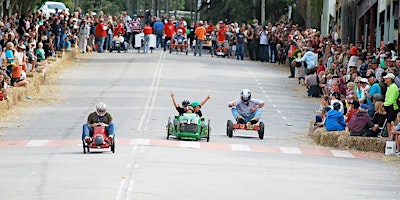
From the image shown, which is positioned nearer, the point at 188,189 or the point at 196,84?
the point at 188,189

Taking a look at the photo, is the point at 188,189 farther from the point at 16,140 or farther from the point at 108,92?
the point at 108,92

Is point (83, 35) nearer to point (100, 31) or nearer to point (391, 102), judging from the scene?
point (100, 31)

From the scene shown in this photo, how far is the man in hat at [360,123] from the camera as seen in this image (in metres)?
29.3

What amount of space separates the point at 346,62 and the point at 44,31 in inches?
662

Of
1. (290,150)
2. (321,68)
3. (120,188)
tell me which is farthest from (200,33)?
(120,188)

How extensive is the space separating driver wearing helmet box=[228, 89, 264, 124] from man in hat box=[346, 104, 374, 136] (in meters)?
2.73

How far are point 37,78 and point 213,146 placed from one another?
56.9 ft

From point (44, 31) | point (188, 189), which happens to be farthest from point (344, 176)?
point (44, 31)

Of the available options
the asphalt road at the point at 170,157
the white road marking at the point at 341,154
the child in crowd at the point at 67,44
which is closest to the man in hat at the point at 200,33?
the child in crowd at the point at 67,44

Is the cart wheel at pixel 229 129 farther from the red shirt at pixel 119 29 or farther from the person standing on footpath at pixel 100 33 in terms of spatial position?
the red shirt at pixel 119 29

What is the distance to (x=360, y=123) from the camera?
96.3 ft

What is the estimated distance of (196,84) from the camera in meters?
48.8

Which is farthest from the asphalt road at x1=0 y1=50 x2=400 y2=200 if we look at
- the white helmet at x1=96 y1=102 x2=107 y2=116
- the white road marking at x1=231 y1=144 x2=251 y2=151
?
the white helmet at x1=96 y1=102 x2=107 y2=116

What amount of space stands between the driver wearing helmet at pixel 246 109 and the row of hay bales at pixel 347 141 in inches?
63.0
